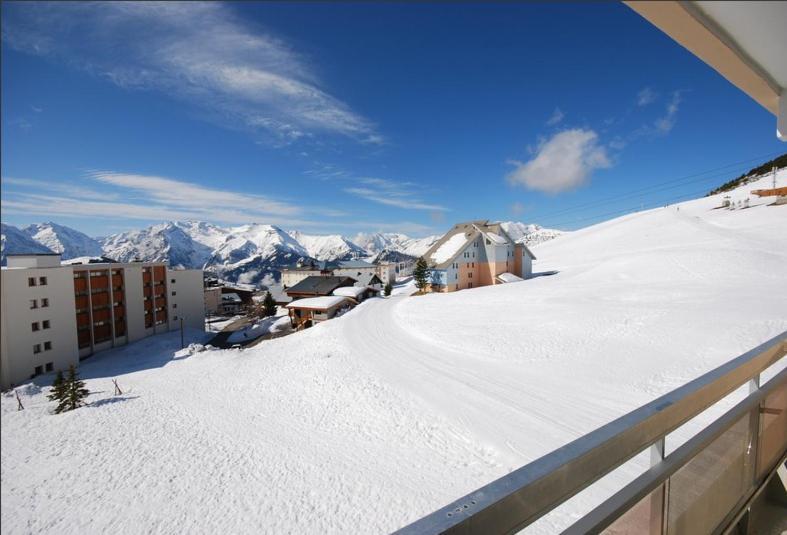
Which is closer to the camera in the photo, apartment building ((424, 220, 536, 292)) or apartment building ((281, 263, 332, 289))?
apartment building ((424, 220, 536, 292))

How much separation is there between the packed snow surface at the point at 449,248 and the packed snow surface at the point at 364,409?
884 cm

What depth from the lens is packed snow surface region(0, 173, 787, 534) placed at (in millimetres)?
5516

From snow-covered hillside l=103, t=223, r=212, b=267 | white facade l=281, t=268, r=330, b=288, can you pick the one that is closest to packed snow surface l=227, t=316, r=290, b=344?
white facade l=281, t=268, r=330, b=288

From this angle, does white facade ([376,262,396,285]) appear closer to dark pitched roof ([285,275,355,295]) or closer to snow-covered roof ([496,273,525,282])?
dark pitched roof ([285,275,355,295])

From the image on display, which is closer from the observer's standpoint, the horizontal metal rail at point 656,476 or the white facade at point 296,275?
the horizontal metal rail at point 656,476

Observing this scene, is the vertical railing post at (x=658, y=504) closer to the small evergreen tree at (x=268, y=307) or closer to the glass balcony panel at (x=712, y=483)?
the glass balcony panel at (x=712, y=483)

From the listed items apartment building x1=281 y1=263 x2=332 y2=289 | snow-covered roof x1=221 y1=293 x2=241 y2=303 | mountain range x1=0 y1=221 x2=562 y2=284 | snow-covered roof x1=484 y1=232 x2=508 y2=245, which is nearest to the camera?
mountain range x1=0 y1=221 x2=562 y2=284

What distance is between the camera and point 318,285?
93.1 ft

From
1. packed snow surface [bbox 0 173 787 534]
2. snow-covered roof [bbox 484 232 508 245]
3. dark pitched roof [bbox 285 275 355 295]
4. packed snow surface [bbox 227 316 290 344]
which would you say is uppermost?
snow-covered roof [bbox 484 232 508 245]

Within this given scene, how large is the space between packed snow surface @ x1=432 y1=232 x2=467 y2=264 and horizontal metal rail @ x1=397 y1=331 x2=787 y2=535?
2481 cm

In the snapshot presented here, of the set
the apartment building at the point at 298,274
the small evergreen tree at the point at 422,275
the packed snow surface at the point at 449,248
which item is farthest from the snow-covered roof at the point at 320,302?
the apartment building at the point at 298,274

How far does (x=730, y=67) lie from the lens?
1.76m

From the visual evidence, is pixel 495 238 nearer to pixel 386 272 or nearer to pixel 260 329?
pixel 260 329

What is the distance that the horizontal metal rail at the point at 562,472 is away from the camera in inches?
30.6
